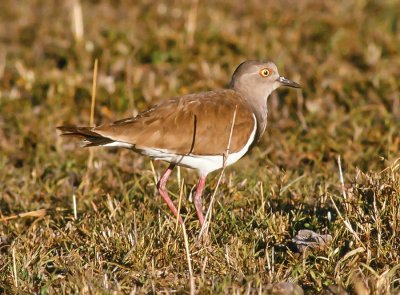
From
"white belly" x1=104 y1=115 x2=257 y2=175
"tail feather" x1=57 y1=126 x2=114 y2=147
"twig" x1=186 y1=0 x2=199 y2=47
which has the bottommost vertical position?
"white belly" x1=104 y1=115 x2=257 y2=175

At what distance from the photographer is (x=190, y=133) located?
17.6 ft

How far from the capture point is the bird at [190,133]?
5.24 metres

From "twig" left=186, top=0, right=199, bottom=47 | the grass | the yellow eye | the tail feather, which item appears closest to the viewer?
the grass

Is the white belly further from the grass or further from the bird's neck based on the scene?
the bird's neck

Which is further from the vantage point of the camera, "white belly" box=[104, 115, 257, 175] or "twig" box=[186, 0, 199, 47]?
"twig" box=[186, 0, 199, 47]

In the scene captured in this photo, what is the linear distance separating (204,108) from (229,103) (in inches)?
9.7

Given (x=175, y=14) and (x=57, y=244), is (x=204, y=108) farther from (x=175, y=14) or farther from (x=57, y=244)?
(x=175, y=14)

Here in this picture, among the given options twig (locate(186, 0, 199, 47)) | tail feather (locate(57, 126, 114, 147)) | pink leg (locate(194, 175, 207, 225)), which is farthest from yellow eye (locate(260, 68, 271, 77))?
twig (locate(186, 0, 199, 47))

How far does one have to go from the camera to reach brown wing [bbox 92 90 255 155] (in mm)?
5246

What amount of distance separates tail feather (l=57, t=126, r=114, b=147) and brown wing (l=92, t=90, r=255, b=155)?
1.9 inches

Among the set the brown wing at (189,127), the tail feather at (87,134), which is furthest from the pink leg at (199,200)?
the tail feather at (87,134)

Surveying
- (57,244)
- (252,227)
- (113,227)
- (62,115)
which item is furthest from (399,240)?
(62,115)

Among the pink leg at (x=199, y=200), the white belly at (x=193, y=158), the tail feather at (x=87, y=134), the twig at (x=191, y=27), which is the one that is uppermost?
the twig at (x=191, y=27)

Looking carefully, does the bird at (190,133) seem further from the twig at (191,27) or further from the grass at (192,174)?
the twig at (191,27)
